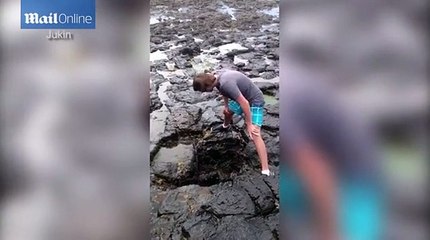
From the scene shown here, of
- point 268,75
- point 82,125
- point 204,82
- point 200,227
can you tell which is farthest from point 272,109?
point 82,125

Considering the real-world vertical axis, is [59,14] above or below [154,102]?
above

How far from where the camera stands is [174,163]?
2934 millimetres

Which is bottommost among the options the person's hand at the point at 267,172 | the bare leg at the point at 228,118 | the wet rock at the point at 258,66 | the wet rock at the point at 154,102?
the person's hand at the point at 267,172

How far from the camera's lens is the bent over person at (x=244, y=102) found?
2916mm

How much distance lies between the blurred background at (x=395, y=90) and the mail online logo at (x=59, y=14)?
1.57 metres

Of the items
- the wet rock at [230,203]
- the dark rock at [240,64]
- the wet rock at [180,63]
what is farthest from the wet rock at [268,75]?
the wet rock at [230,203]

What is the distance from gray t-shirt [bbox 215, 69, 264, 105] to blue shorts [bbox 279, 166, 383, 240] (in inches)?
18.0

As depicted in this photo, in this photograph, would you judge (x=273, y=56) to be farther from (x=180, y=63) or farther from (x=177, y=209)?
(x=177, y=209)

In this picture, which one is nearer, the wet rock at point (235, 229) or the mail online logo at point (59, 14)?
the wet rock at point (235, 229)

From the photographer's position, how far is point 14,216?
3043 mm

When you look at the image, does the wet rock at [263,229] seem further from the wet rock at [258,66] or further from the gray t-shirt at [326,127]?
the wet rock at [258,66]

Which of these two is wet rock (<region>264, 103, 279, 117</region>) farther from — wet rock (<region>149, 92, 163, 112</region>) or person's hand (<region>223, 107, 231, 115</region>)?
wet rock (<region>149, 92, 163, 112</region>)

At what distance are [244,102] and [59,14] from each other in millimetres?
1268

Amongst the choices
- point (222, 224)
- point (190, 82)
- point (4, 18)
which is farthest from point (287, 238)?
point (4, 18)
